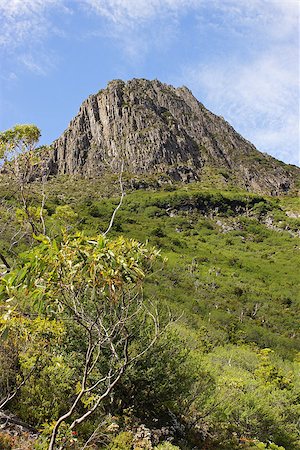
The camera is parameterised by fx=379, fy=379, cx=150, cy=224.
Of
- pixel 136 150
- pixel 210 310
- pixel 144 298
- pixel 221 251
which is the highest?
pixel 136 150

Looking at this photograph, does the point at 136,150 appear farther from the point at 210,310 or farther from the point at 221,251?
the point at 210,310

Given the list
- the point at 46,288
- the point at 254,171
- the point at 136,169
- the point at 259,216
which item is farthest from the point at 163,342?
the point at 254,171

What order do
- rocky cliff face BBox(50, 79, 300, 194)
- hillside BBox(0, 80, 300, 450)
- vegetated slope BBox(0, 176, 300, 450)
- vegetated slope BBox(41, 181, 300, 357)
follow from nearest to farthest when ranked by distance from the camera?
1. hillside BBox(0, 80, 300, 450)
2. vegetated slope BBox(0, 176, 300, 450)
3. vegetated slope BBox(41, 181, 300, 357)
4. rocky cliff face BBox(50, 79, 300, 194)

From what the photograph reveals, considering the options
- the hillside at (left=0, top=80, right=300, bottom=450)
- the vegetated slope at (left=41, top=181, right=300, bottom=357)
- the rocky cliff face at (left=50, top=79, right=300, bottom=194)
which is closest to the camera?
the hillside at (left=0, top=80, right=300, bottom=450)

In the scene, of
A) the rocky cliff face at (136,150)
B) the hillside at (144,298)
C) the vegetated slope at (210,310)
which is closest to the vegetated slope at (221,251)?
the vegetated slope at (210,310)

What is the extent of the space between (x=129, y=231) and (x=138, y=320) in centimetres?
9671

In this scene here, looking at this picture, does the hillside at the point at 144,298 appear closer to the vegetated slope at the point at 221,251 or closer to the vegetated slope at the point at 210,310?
the vegetated slope at the point at 210,310

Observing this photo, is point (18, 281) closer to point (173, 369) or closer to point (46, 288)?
point (46, 288)

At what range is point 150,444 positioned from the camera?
1197cm

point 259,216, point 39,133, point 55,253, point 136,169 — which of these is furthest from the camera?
point 136,169

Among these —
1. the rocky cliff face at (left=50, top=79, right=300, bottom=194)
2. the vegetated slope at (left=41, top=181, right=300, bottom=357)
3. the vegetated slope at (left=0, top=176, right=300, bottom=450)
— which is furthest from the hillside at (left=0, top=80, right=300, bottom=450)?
the rocky cliff face at (left=50, top=79, right=300, bottom=194)

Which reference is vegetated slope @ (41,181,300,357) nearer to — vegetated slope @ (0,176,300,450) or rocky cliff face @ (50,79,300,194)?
A: vegetated slope @ (0,176,300,450)

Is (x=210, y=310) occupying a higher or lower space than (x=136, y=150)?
lower

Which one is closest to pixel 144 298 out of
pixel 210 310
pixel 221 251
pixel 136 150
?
pixel 210 310
